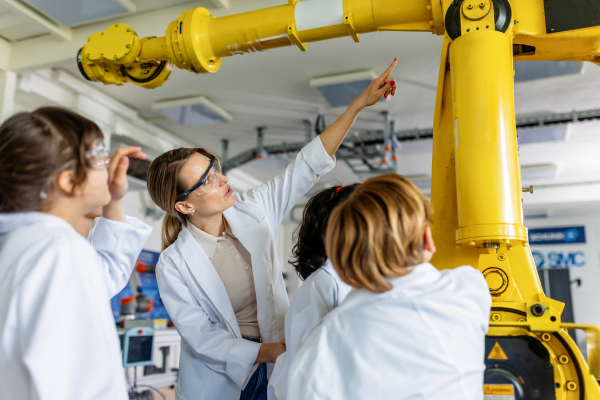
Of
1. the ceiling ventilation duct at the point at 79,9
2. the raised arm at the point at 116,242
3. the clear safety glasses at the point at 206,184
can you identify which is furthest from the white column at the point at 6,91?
the raised arm at the point at 116,242

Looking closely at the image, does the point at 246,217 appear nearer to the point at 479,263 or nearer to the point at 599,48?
the point at 479,263

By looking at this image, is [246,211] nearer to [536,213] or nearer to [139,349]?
[139,349]

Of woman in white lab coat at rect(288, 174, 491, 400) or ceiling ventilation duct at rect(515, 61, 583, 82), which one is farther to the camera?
ceiling ventilation duct at rect(515, 61, 583, 82)

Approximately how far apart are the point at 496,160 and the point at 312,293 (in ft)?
2.07

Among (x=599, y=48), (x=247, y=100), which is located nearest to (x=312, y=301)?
(x=599, y=48)

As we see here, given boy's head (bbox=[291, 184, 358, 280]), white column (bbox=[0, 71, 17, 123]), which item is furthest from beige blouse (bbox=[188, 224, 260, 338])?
white column (bbox=[0, 71, 17, 123])

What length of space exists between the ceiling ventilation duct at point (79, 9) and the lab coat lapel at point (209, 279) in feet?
7.44

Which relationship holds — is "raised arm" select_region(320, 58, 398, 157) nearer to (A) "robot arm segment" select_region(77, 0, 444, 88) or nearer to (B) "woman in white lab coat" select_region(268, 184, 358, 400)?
(A) "robot arm segment" select_region(77, 0, 444, 88)

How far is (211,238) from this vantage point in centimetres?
161

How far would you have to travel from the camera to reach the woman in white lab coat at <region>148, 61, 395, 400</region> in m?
1.44

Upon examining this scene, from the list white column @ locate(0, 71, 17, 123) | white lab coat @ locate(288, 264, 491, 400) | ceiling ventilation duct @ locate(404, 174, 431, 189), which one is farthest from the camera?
ceiling ventilation duct @ locate(404, 174, 431, 189)

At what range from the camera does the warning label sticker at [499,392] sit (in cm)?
123

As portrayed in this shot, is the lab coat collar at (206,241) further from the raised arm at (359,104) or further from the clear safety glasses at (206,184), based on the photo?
the raised arm at (359,104)

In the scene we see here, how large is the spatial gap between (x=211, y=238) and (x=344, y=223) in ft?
2.52
